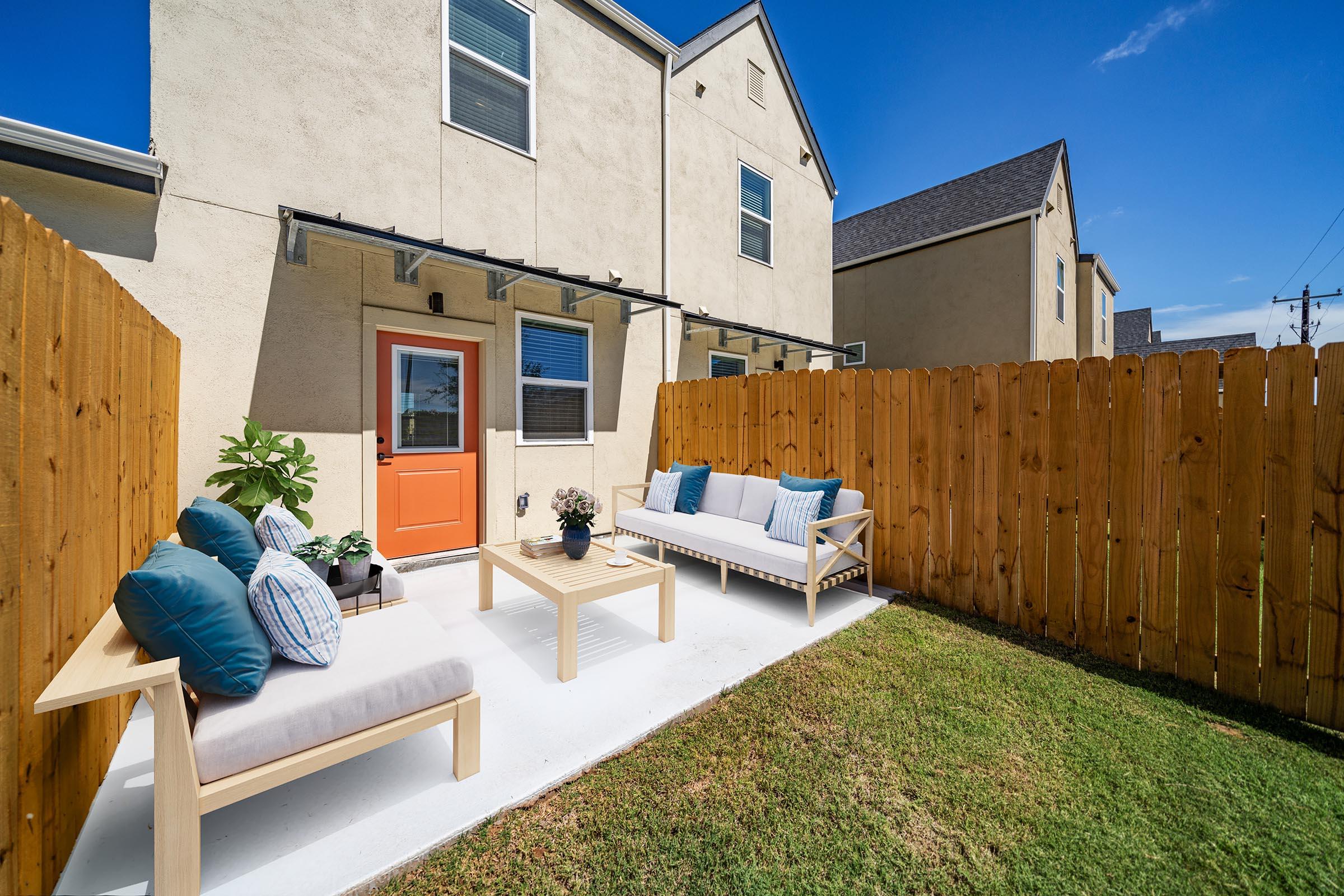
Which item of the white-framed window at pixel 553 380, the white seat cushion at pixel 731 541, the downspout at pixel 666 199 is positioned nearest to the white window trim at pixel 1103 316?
the downspout at pixel 666 199

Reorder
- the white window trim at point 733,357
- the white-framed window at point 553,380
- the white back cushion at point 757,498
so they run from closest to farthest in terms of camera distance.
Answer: the white back cushion at point 757,498 < the white-framed window at point 553,380 < the white window trim at point 733,357

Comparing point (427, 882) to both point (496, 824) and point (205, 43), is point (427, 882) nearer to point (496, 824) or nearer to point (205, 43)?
point (496, 824)

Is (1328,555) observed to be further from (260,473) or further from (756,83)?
(756,83)

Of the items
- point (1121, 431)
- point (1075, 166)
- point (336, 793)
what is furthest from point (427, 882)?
point (1075, 166)

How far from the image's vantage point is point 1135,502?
3227 millimetres

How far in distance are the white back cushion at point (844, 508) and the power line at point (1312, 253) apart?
60.7 ft

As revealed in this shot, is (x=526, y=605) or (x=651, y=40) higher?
(x=651, y=40)

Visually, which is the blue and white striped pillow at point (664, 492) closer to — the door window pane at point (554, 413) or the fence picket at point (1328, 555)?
the door window pane at point (554, 413)

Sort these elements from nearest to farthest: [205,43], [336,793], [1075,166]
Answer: [336,793] → [205,43] → [1075,166]

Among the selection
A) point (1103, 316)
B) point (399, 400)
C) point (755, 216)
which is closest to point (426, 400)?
point (399, 400)

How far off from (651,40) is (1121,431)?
7.41 meters

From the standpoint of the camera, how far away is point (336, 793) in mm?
2109

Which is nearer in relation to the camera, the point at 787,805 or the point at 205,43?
the point at 787,805

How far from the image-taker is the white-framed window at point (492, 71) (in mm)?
5402
